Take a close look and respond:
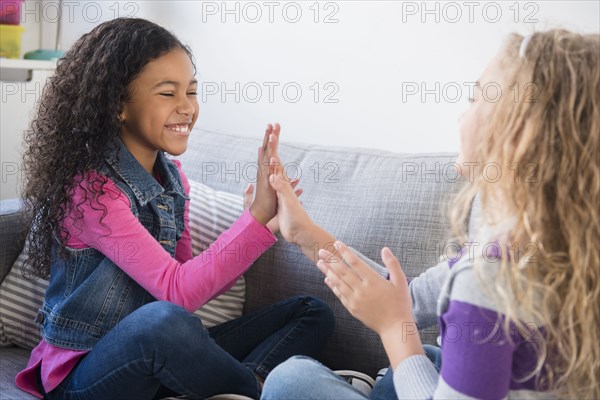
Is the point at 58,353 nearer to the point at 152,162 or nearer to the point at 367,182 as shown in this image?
the point at 152,162

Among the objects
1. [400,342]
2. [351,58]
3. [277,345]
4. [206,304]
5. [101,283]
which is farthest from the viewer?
[351,58]

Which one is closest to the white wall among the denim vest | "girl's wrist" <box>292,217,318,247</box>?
"girl's wrist" <box>292,217,318,247</box>

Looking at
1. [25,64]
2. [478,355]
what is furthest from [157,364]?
[25,64]

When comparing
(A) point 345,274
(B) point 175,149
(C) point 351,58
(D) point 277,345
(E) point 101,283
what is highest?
(C) point 351,58

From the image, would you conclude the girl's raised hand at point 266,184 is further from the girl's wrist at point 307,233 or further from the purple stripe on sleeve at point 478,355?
the purple stripe on sleeve at point 478,355

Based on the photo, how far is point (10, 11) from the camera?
239 cm

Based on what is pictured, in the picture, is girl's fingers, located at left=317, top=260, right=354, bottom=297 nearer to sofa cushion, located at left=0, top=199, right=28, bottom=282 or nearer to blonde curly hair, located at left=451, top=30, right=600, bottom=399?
blonde curly hair, located at left=451, top=30, right=600, bottom=399

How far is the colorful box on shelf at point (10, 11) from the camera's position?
237cm

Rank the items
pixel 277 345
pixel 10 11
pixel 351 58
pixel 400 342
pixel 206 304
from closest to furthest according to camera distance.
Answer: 1. pixel 400 342
2. pixel 277 345
3. pixel 206 304
4. pixel 351 58
5. pixel 10 11

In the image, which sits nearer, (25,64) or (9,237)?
(9,237)

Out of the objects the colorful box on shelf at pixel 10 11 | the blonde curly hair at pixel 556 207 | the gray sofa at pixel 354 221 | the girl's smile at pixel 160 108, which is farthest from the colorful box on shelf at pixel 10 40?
the blonde curly hair at pixel 556 207

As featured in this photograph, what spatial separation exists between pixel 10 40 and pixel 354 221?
4.11 feet

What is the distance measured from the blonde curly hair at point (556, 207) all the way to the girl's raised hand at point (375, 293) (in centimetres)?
19

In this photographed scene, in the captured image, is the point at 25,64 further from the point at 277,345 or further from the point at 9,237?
the point at 277,345
